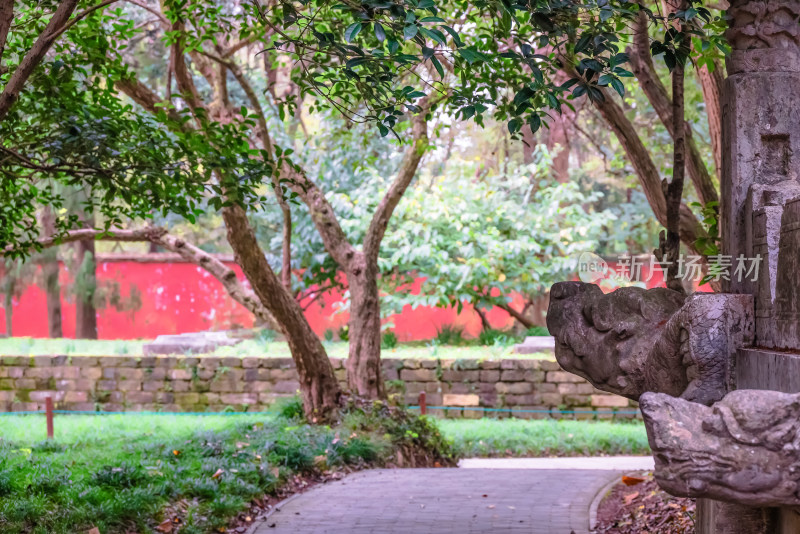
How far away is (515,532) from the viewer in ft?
19.8

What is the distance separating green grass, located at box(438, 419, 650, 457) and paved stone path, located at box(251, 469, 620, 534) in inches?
113

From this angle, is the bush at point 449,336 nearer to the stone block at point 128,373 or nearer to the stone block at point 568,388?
the stone block at point 568,388

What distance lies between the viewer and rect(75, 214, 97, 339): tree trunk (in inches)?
642

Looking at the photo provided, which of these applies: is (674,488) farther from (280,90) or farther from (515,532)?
(280,90)

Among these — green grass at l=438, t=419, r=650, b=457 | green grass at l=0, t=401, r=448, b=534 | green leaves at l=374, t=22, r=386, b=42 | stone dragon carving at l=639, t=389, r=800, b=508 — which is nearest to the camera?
stone dragon carving at l=639, t=389, r=800, b=508

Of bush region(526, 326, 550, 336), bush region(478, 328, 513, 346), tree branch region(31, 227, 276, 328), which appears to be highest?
tree branch region(31, 227, 276, 328)

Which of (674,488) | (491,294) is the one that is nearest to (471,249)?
(491,294)

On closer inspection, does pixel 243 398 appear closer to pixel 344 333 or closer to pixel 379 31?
pixel 344 333

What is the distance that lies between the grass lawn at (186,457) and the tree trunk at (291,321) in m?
0.37

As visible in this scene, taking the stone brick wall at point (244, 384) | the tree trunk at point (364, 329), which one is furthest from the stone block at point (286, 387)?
the tree trunk at point (364, 329)

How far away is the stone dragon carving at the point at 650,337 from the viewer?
335 centimetres

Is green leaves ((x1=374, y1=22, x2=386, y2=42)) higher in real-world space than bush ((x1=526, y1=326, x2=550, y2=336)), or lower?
higher

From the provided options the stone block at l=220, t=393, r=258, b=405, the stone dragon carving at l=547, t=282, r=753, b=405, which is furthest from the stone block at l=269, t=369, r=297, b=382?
the stone dragon carving at l=547, t=282, r=753, b=405

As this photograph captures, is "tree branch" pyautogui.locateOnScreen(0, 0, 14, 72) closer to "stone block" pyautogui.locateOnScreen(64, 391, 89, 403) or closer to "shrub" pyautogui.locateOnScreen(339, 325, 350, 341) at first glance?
"stone block" pyautogui.locateOnScreen(64, 391, 89, 403)
